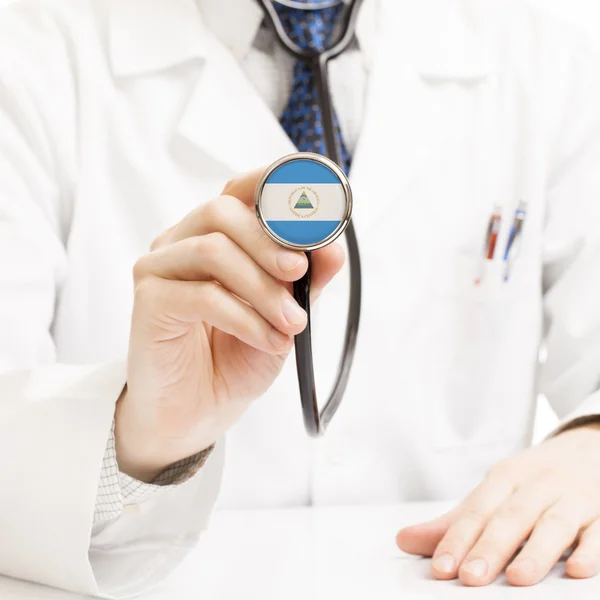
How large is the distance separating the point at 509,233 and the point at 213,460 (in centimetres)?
56

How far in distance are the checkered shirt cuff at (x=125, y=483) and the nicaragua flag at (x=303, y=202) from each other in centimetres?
32

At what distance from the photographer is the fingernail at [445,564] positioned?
0.65m

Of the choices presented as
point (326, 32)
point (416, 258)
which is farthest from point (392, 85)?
point (416, 258)

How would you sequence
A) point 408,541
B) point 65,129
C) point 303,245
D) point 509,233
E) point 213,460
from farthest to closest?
point 509,233 < point 65,129 < point 213,460 < point 408,541 < point 303,245

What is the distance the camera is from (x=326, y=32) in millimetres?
1062

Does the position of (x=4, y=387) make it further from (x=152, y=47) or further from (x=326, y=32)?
(x=326, y=32)

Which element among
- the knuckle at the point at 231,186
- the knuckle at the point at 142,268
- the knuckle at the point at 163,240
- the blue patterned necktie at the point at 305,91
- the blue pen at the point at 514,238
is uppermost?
the blue patterned necktie at the point at 305,91

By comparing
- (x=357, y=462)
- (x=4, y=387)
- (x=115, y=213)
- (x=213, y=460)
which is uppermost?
(x=115, y=213)

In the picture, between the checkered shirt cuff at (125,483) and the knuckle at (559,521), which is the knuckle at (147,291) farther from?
the knuckle at (559,521)

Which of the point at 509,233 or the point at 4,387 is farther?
the point at 509,233

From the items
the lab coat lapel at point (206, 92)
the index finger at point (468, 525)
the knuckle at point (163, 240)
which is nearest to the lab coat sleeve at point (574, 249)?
the index finger at point (468, 525)

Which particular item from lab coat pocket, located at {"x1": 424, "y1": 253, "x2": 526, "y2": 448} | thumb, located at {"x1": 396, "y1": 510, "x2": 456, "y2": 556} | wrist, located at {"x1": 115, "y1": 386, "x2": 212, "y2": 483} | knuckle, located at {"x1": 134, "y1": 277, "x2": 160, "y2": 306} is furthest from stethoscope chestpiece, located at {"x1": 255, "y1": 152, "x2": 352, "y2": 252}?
lab coat pocket, located at {"x1": 424, "y1": 253, "x2": 526, "y2": 448}

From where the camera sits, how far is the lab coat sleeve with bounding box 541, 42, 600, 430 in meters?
1.05

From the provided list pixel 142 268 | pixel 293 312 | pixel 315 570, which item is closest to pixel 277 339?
pixel 293 312
